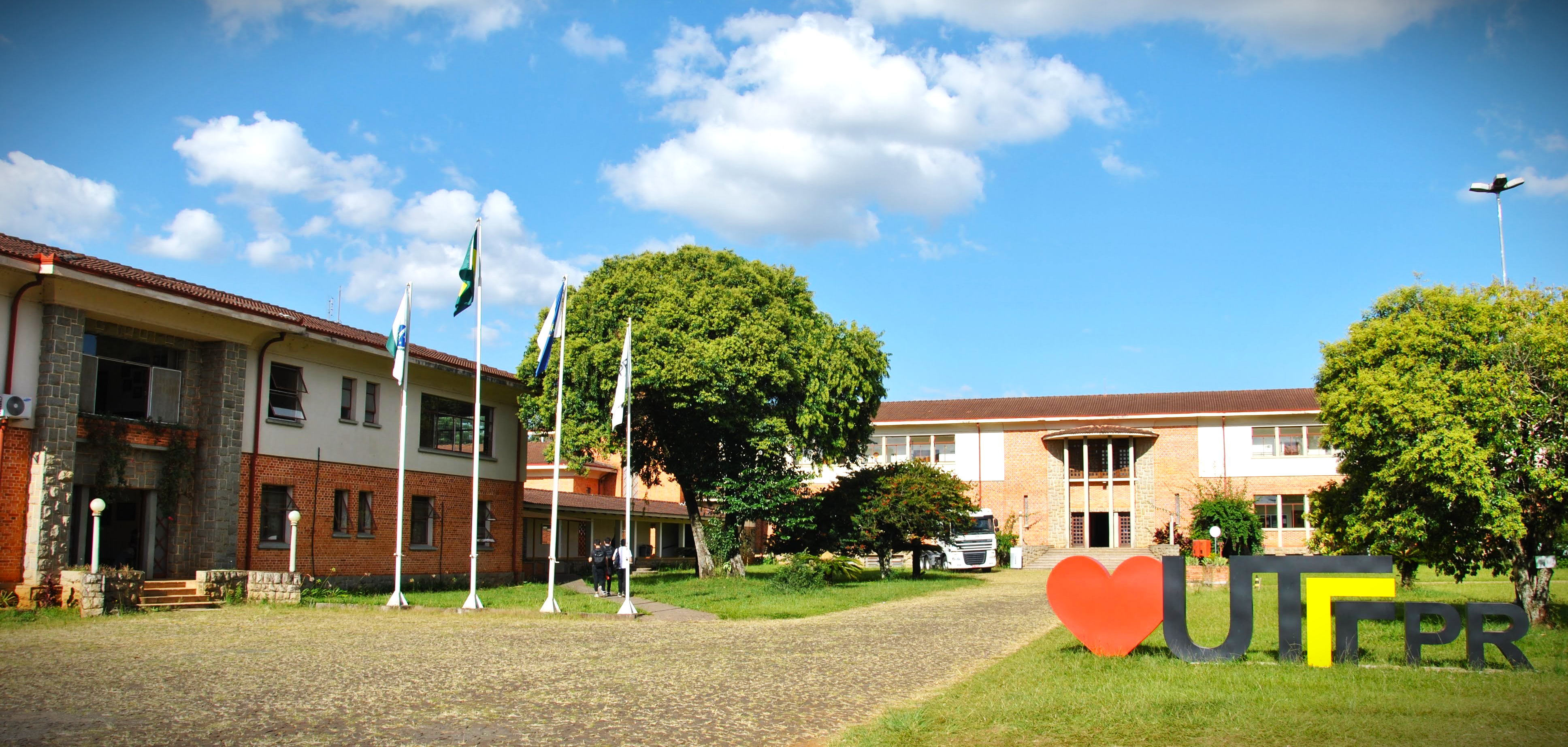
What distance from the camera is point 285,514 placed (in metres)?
23.8

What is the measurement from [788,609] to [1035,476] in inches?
1300

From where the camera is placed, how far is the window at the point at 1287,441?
48000 millimetres

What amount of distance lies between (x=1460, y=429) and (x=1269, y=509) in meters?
36.0

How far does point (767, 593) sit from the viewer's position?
25.5 meters

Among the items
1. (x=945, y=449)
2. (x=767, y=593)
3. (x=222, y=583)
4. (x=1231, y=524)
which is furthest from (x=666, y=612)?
(x=945, y=449)

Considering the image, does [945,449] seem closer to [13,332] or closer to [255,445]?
[255,445]

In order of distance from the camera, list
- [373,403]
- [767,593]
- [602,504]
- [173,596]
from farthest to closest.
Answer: [602,504] → [373,403] → [767,593] → [173,596]

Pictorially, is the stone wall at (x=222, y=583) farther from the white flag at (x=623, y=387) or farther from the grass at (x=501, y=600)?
the white flag at (x=623, y=387)

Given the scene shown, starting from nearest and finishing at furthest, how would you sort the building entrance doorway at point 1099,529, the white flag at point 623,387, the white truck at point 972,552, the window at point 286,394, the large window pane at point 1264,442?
the white flag at point 623,387 → the window at point 286,394 → the white truck at point 972,552 → the large window pane at point 1264,442 → the building entrance doorway at point 1099,529

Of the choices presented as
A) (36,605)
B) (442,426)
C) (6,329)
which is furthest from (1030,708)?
(442,426)

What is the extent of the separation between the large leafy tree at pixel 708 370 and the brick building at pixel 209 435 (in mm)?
3498

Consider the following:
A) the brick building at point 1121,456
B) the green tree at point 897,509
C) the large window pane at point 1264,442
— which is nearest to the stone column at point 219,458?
the green tree at point 897,509

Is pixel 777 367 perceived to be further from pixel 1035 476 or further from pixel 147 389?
pixel 1035 476

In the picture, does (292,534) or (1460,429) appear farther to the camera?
(292,534)
